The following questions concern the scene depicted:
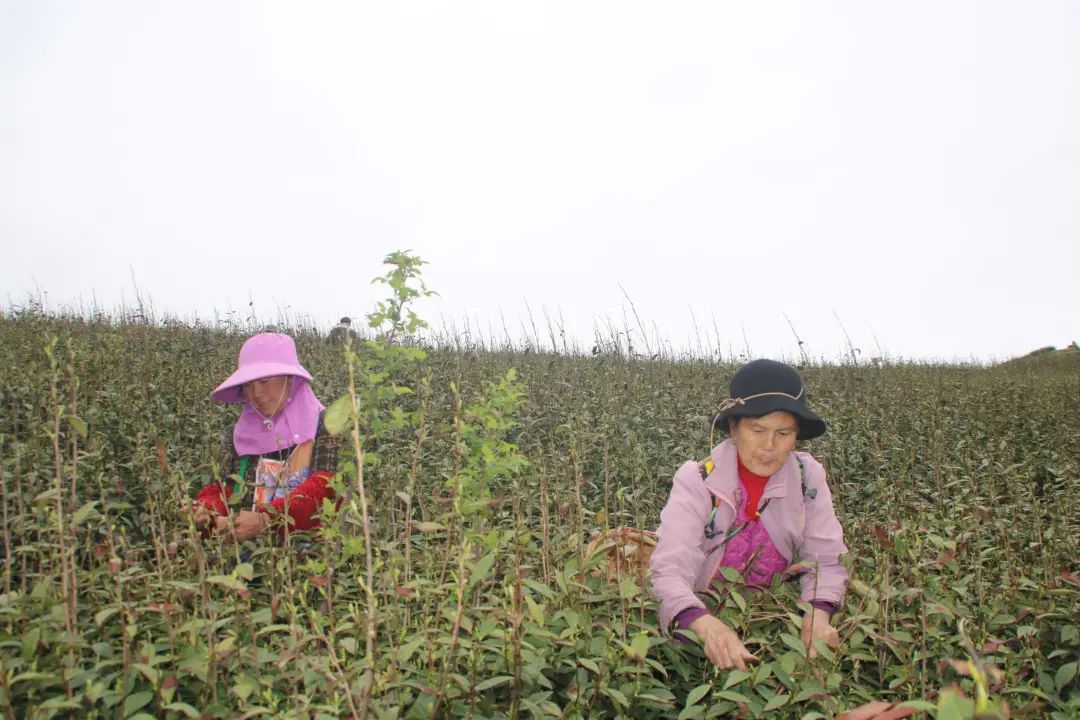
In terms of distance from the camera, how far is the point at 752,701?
7.19 ft

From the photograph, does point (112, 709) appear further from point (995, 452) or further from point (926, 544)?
point (995, 452)

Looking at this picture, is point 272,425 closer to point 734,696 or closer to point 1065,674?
point 734,696

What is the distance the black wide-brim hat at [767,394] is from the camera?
281 cm

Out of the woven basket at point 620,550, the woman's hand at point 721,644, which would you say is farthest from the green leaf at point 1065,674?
the woven basket at point 620,550

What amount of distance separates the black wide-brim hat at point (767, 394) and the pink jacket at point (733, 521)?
0.60 ft

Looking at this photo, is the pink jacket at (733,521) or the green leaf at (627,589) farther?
the pink jacket at (733,521)

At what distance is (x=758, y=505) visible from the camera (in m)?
3.00

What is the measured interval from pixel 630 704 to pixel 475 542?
0.76 metres

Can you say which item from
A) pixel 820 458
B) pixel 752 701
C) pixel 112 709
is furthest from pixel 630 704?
pixel 820 458

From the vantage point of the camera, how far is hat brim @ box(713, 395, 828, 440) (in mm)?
2785

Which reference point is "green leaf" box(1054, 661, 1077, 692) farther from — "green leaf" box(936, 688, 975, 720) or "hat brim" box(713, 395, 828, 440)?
"green leaf" box(936, 688, 975, 720)

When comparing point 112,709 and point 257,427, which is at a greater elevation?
point 257,427

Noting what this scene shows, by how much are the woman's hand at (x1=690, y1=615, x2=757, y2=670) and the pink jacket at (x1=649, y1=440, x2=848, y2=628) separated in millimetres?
282

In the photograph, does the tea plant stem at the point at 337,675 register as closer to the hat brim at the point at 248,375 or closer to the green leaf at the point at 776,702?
the green leaf at the point at 776,702
